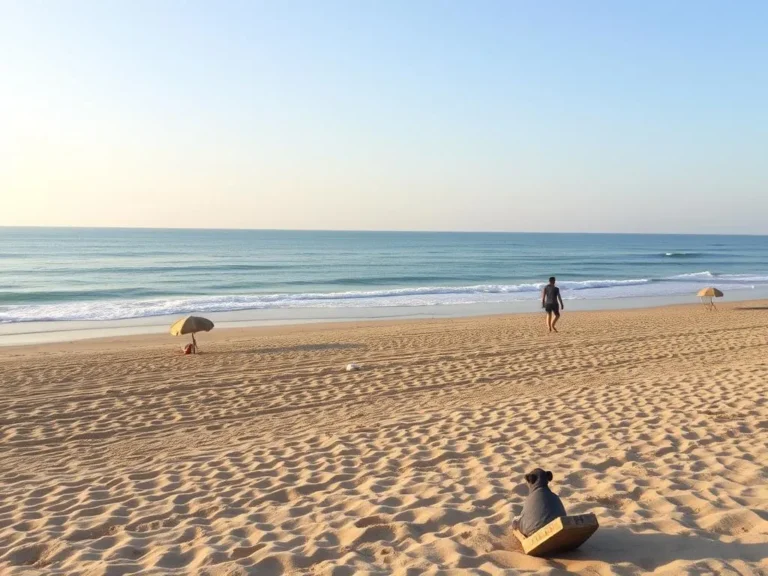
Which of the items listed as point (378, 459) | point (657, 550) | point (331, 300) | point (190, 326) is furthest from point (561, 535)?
point (331, 300)

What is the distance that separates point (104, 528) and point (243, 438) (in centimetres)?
281

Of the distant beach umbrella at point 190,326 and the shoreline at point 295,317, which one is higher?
the distant beach umbrella at point 190,326

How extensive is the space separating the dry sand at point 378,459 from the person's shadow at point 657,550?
2 cm

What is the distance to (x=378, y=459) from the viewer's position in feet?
20.2

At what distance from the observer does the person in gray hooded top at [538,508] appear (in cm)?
378

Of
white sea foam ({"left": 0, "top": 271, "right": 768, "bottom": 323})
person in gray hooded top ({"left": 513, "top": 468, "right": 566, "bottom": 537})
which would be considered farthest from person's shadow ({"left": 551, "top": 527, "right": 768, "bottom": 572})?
white sea foam ({"left": 0, "top": 271, "right": 768, "bottom": 323})

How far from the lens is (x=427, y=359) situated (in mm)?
12320

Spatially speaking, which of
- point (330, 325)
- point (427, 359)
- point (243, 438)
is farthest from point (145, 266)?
point (243, 438)

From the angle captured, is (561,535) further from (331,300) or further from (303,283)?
(303,283)

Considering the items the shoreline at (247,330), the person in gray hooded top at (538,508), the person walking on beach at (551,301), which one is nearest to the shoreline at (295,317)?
the shoreline at (247,330)

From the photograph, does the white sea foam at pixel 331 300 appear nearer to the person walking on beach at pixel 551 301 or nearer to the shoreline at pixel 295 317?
the shoreline at pixel 295 317

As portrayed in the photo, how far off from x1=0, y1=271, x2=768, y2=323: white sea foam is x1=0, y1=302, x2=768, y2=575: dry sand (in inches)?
468

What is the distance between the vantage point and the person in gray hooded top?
378 centimetres

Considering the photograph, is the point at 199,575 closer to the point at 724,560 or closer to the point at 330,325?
the point at 724,560
